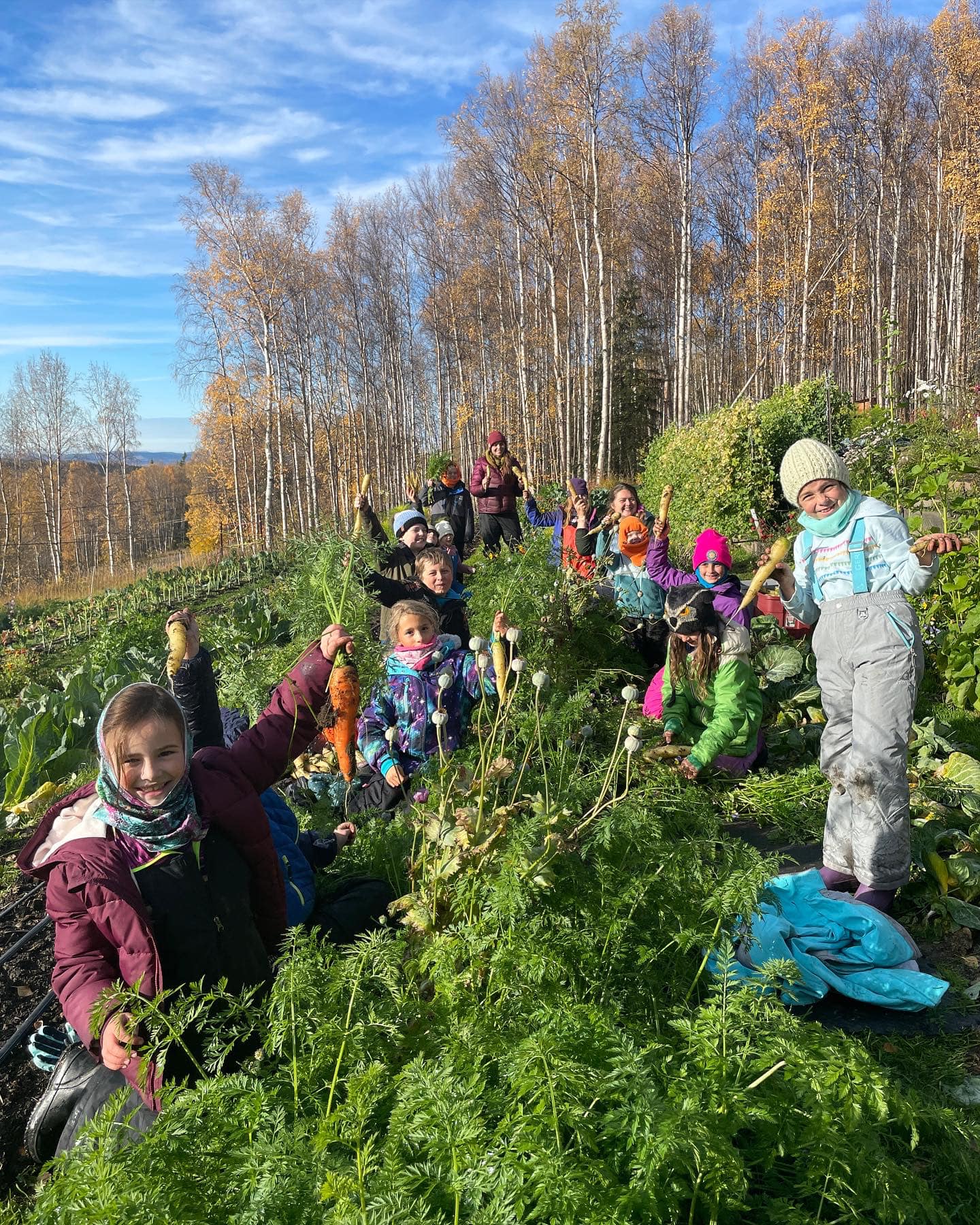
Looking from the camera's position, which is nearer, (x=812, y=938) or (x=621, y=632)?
(x=812, y=938)

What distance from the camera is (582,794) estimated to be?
2.27m

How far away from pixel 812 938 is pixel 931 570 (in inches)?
57.3

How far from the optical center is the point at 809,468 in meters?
3.31

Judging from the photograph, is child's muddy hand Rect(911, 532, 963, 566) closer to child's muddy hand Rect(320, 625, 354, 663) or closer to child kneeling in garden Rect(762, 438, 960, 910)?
child kneeling in garden Rect(762, 438, 960, 910)

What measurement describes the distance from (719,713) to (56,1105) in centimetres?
322

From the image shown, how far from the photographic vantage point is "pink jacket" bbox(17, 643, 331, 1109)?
1.91m

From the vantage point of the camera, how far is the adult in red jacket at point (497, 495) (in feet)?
29.7

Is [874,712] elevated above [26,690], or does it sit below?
above

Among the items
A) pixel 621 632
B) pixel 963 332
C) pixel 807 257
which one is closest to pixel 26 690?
pixel 621 632

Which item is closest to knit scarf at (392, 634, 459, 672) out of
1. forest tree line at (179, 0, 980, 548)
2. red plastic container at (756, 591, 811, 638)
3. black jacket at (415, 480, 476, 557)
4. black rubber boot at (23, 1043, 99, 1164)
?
black rubber boot at (23, 1043, 99, 1164)

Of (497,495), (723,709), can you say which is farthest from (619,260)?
(723,709)

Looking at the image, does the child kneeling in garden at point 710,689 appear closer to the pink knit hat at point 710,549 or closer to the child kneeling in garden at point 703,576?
the child kneeling in garden at point 703,576

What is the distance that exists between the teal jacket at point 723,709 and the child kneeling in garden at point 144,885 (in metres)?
2.48

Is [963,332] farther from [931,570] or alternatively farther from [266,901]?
[266,901]
